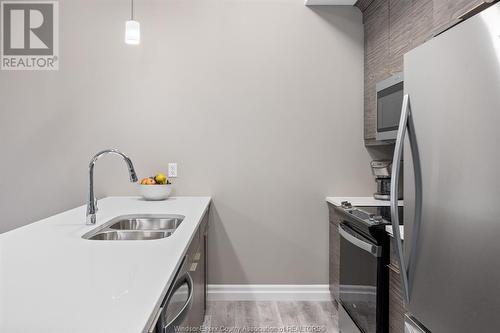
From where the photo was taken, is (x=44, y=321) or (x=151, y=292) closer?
(x=44, y=321)

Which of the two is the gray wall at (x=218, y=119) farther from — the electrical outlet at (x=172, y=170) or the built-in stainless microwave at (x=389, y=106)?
the built-in stainless microwave at (x=389, y=106)

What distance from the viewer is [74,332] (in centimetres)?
70

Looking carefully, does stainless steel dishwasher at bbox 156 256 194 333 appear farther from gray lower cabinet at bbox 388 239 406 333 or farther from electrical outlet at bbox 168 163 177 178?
electrical outlet at bbox 168 163 177 178

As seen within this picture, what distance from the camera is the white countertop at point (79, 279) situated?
29.3 inches

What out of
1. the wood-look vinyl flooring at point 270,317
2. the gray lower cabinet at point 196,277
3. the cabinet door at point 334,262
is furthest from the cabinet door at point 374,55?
the gray lower cabinet at point 196,277

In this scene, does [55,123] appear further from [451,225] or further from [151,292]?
[451,225]

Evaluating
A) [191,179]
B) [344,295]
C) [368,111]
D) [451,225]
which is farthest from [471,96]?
[191,179]

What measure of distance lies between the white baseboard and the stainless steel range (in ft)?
1.78

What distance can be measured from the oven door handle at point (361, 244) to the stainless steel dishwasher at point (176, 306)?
0.96m

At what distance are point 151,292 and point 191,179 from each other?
6.78 ft

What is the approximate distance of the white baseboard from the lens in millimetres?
2953

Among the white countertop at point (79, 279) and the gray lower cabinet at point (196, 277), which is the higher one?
the white countertop at point (79, 279)

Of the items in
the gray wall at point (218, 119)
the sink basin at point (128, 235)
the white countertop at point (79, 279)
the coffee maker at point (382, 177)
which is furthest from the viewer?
the gray wall at point (218, 119)

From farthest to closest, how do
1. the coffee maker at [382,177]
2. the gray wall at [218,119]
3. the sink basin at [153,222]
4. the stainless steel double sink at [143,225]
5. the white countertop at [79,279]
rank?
the gray wall at [218,119] → the coffee maker at [382,177] → the sink basin at [153,222] → the stainless steel double sink at [143,225] → the white countertop at [79,279]
